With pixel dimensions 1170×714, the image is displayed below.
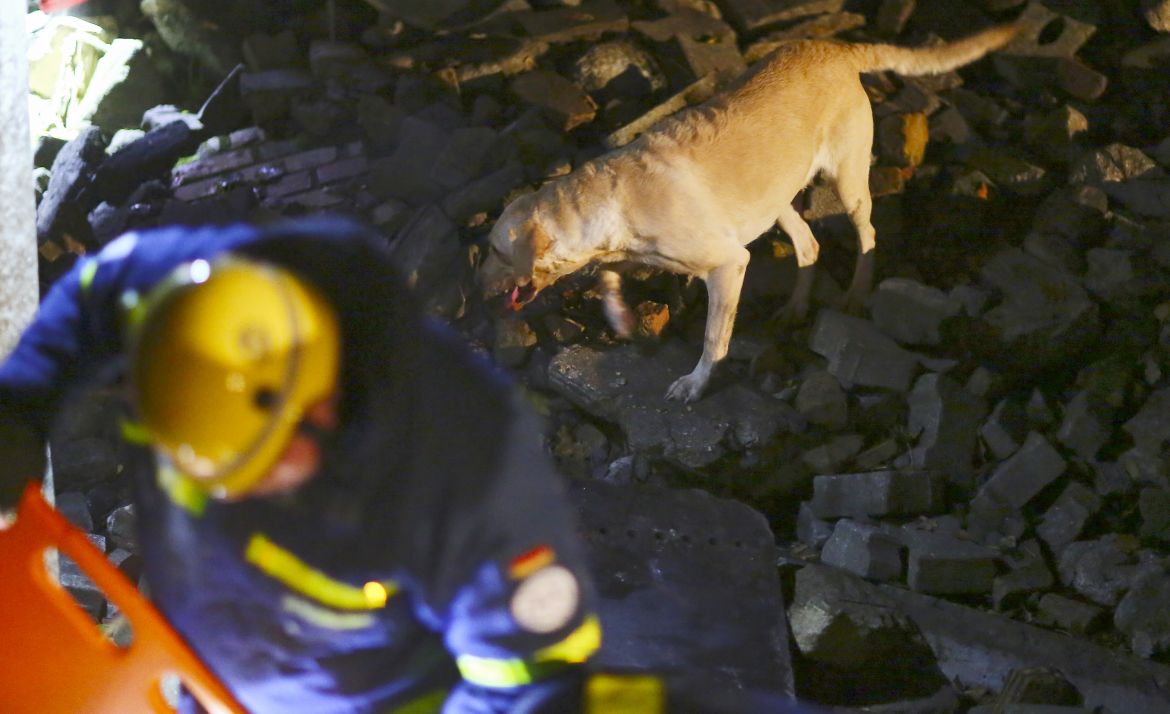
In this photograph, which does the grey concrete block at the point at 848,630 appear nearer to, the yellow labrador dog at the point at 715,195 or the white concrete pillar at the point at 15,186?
the yellow labrador dog at the point at 715,195

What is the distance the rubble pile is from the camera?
3398 mm

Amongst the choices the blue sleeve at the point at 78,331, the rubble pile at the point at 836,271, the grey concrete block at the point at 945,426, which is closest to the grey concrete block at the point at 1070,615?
the rubble pile at the point at 836,271

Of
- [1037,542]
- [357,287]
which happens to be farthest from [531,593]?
[1037,542]

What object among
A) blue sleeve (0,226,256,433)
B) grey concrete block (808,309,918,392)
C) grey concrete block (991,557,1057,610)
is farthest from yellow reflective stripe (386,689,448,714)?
grey concrete block (808,309,918,392)

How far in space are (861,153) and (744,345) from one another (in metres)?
1.14

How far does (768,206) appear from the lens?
4.73 meters

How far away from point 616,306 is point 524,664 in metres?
3.76

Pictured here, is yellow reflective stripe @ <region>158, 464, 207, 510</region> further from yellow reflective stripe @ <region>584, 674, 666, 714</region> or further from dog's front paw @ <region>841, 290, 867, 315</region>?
dog's front paw @ <region>841, 290, 867, 315</region>

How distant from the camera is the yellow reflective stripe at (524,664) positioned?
1165 mm

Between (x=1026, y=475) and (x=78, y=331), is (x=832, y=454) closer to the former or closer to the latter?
(x=1026, y=475)

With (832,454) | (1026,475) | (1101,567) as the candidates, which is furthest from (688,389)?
(1101,567)

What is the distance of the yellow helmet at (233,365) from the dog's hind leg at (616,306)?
371 centimetres

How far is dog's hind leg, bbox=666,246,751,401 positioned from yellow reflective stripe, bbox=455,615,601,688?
3.33 meters

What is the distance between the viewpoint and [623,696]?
1141 millimetres
